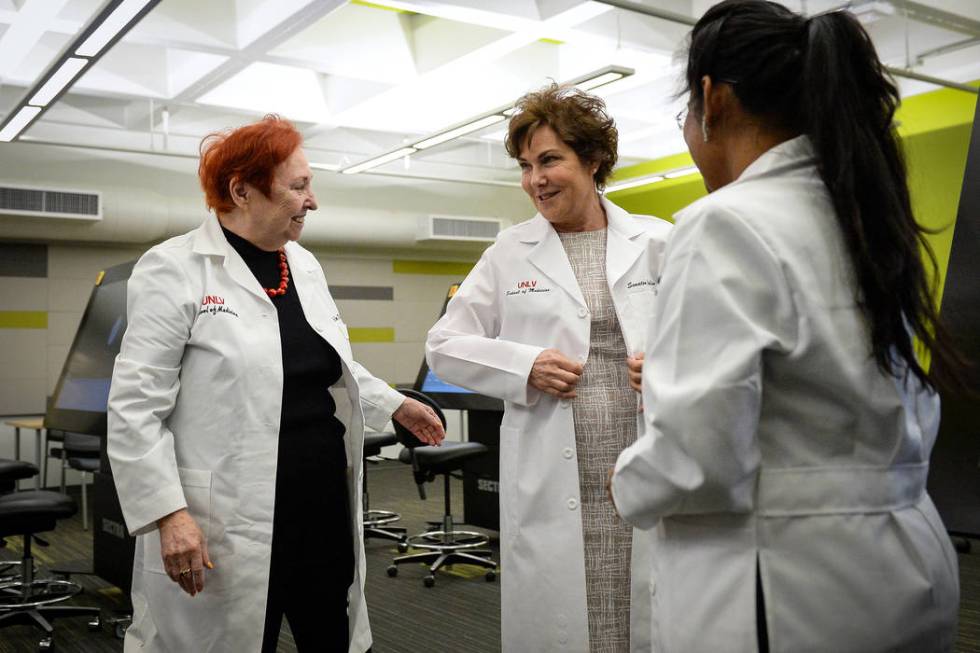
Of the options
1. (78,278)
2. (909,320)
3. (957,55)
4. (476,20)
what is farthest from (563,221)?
(78,278)

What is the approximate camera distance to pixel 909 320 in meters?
1.01

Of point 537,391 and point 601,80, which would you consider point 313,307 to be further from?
point 601,80

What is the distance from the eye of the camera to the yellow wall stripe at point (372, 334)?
9719 millimetres

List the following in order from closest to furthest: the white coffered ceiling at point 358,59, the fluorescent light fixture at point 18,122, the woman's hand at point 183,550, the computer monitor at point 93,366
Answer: the woman's hand at point 183,550, the computer monitor at point 93,366, the white coffered ceiling at point 358,59, the fluorescent light fixture at point 18,122

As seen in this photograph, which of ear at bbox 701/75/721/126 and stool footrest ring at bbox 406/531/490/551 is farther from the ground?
ear at bbox 701/75/721/126

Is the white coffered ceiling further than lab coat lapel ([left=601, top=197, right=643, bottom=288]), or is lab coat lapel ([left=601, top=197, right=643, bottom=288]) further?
the white coffered ceiling

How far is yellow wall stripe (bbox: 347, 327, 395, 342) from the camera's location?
9719 millimetres

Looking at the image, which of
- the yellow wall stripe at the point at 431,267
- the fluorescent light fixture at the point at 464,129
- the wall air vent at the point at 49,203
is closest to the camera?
the fluorescent light fixture at the point at 464,129

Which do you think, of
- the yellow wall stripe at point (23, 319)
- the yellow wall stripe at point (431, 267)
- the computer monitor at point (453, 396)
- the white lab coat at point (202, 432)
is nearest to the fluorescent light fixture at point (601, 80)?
the computer monitor at point (453, 396)

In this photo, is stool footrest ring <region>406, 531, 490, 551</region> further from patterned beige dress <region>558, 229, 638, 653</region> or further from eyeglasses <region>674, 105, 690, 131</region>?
eyeglasses <region>674, 105, 690, 131</region>

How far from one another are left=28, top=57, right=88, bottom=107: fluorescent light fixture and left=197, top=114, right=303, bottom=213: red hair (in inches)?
140

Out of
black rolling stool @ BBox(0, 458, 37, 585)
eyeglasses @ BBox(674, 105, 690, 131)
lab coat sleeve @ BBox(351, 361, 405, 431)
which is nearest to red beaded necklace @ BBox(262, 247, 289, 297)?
lab coat sleeve @ BBox(351, 361, 405, 431)

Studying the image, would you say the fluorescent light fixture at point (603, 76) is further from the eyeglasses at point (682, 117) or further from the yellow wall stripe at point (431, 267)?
the yellow wall stripe at point (431, 267)

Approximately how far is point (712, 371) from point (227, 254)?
132 cm
